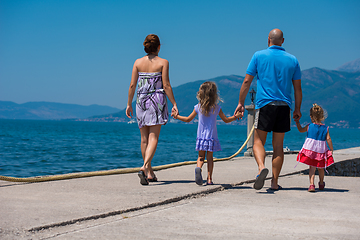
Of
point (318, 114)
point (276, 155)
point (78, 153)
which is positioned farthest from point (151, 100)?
point (78, 153)

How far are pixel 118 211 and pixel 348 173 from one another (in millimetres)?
8324

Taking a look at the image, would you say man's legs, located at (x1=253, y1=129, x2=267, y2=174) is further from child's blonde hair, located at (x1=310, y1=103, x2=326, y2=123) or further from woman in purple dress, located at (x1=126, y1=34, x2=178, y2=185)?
woman in purple dress, located at (x1=126, y1=34, x2=178, y2=185)

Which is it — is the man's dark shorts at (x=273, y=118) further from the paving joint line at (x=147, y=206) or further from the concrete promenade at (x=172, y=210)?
the paving joint line at (x=147, y=206)

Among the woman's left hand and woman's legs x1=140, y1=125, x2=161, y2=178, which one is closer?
woman's legs x1=140, y1=125, x2=161, y2=178

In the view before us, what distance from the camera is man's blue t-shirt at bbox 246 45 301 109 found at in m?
5.00

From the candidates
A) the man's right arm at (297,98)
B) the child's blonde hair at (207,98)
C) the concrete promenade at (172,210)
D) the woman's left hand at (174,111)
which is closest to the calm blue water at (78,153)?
the woman's left hand at (174,111)

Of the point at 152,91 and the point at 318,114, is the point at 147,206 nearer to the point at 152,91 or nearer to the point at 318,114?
the point at 152,91

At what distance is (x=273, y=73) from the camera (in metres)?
5.02

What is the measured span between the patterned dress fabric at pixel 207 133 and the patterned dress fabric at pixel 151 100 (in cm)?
48

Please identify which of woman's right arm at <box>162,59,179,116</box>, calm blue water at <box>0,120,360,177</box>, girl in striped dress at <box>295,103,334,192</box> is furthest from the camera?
calm blue water at <box>0,120,360,177</box>

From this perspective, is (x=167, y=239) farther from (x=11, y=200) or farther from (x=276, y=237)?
(x=11, y=200)

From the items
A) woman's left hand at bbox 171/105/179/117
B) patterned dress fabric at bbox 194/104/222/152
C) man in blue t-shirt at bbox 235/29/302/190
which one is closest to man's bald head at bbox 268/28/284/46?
man in blue t-shirt at bbox 235/29/302/190

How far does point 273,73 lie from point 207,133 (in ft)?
3.80

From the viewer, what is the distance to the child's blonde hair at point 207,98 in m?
A: 5.42
